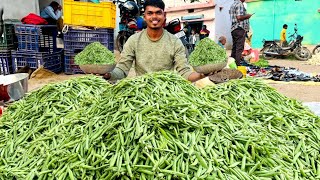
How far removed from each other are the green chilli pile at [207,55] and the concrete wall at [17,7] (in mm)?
6154

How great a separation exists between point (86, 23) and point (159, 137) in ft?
18.6

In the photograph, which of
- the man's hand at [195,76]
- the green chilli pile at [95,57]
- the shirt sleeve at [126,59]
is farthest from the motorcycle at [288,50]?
the green chilli pile at [95,57]

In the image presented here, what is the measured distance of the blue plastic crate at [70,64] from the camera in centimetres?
709

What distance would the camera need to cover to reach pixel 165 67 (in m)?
3.44

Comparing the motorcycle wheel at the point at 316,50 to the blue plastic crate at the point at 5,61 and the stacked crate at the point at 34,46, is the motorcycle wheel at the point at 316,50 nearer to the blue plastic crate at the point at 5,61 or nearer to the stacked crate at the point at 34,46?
the stacked crate at the point at 34,46

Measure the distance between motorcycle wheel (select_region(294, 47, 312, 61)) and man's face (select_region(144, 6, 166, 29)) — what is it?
942cm

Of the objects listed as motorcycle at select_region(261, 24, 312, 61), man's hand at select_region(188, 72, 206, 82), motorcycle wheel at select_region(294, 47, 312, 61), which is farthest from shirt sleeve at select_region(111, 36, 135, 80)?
motorcycle wheel at select_region(294, 47, 312, 61)

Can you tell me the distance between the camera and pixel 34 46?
22.0 ft

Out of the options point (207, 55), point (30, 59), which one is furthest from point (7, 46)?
point (207, 55)

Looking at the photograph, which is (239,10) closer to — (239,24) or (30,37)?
(239,24)

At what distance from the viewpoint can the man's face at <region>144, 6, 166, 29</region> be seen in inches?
124

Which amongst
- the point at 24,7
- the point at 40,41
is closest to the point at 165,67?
the point at 40,41

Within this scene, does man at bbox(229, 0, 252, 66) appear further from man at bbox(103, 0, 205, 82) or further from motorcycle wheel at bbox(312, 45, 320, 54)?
motorcycle wheel at bbox(312, 45, 320, 54)

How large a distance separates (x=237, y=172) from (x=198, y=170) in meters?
0.17
